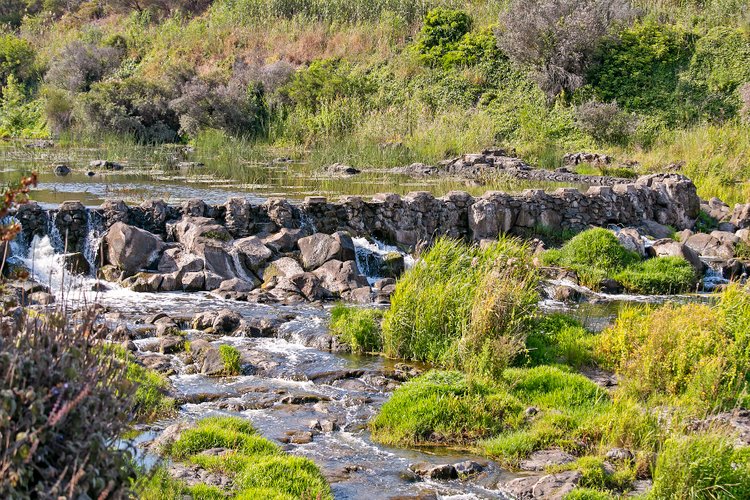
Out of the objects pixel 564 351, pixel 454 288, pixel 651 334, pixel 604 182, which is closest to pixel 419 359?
pixel 454 288

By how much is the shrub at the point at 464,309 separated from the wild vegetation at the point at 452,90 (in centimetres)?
1611

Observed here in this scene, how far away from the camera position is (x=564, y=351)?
424 inches

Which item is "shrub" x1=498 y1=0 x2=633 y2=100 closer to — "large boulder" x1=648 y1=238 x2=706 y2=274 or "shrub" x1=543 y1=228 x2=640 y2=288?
"large boulder" x1=648 y1=238 x2=706 y2=274

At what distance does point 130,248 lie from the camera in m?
15.1

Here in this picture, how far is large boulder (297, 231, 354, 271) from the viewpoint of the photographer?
1585 centimetres

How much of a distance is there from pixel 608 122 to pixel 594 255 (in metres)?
16.1

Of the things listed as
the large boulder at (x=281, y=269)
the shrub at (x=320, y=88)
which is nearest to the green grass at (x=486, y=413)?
the large boulder at (x=281, y=269)

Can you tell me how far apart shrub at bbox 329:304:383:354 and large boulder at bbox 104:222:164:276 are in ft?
16.2

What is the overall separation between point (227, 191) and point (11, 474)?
63.8ft

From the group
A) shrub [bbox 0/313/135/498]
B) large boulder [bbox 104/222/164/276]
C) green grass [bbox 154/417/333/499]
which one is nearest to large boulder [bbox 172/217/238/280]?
large boulder [bbox 104/222/164/276]

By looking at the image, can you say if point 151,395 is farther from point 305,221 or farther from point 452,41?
point 452,41

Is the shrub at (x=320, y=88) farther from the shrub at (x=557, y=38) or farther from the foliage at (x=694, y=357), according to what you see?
the foliage at (x=694, y=357)

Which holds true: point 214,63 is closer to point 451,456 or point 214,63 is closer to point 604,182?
point 604,182

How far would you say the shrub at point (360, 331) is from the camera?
1134cm
